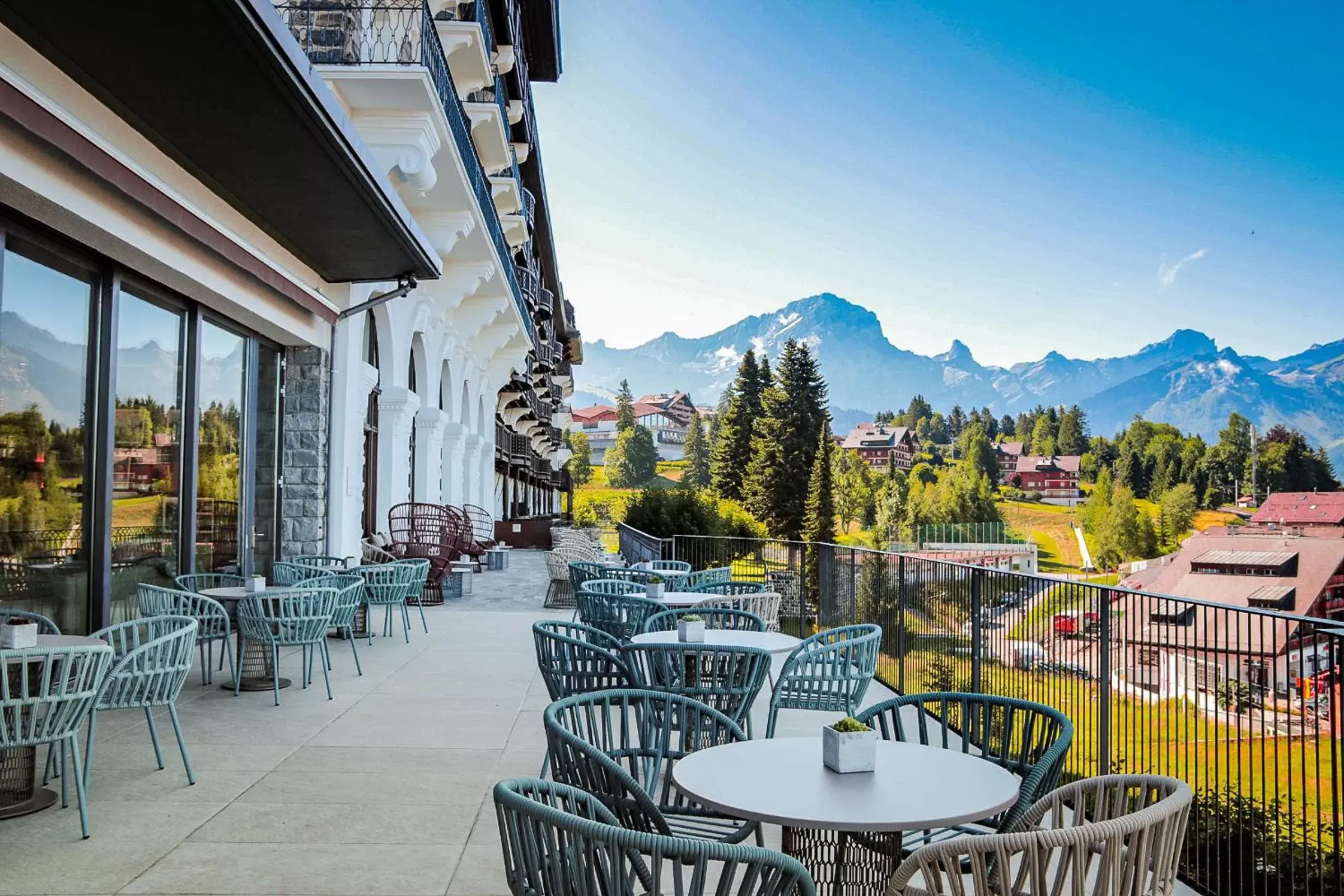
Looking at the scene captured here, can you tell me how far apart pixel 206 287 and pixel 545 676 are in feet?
18.1

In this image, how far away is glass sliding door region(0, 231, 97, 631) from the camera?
260 inches

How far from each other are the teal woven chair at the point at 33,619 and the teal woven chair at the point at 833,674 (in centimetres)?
390

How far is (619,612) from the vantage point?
7.23 m

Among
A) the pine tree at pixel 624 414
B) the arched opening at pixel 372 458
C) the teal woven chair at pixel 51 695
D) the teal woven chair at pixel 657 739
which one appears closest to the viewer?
the teal woven chair at pixel 657 739

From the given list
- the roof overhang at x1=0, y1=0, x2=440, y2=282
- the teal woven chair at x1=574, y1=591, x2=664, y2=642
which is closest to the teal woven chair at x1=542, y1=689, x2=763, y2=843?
the teal woven chair at x1=574, y1=591, x2=664, y2=642

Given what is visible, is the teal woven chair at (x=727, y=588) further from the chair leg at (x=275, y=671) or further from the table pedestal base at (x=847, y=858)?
the table pedestal base at (x=847, y=858)

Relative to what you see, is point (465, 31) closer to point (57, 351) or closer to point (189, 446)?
point (189, 446)

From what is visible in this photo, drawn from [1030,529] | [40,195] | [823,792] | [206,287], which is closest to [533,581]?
[206,287]

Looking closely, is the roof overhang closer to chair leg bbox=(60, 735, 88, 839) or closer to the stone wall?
the stone wall

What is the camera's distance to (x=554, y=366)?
42.0 meters

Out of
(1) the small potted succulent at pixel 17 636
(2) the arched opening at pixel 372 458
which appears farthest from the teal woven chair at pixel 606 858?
(2) the arched opening at pixel 372 458

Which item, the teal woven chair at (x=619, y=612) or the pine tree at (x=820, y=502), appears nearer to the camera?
the teal woven chair at (x=619, y=612)

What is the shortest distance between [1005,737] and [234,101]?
18.3ft

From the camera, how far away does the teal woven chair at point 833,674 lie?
5.29 metres
